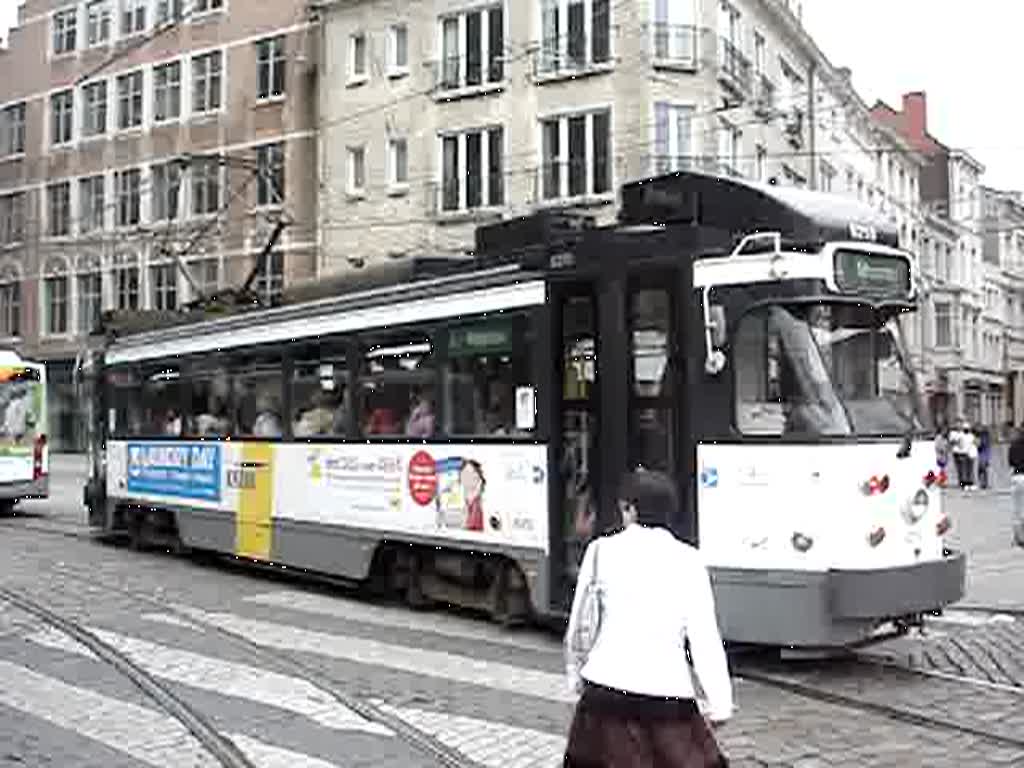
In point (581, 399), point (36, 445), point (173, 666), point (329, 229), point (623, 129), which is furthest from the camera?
point (329, 229)

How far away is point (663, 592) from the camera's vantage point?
13.4ft

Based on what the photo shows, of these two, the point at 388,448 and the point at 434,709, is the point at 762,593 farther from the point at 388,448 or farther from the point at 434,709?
the point at 388,448

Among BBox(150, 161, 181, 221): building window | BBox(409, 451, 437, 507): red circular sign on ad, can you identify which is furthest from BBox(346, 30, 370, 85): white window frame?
BBox(409, 451, 437, 507): red circular sign on ad

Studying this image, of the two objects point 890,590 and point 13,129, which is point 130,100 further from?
point 890,590

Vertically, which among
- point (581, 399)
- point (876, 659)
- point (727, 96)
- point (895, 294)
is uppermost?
point (727, 96)

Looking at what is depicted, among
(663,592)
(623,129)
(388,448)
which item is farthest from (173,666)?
(623,129)

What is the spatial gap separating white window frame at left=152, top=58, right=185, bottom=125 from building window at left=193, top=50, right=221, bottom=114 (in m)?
0.62

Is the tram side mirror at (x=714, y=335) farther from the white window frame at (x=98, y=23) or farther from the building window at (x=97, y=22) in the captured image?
the building window at (x=97, y=22)

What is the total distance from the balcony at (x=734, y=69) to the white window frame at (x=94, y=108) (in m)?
23.2

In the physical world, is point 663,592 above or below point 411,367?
below

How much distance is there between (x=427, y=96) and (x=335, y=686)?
2743 cm

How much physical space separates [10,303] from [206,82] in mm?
13084

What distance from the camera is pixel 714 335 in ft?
27.3

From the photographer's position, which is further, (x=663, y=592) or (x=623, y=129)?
(x=623, y=129)
